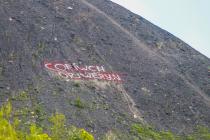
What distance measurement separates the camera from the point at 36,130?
27000 mm

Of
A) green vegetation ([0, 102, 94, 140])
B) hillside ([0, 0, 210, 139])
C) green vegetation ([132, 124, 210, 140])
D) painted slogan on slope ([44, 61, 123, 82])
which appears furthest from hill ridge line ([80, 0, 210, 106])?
green vegetation ([0, 102, 94, 140])

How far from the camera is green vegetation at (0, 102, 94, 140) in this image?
26.2 metres

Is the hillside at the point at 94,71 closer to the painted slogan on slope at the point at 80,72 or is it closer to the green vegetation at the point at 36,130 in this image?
the painted slogan on slope at the point at 80,72

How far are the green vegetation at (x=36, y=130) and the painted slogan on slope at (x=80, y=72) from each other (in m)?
5.28

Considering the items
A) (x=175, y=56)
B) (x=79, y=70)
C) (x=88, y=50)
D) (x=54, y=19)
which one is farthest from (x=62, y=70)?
(x=175, y=56)

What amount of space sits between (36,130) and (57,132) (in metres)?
1.34

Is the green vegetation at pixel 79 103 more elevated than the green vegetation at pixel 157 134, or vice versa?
the green vegetation at pixel 79 103

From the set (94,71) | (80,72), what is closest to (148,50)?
(94,71)

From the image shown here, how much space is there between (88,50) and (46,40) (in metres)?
3.55

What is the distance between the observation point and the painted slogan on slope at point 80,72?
111 ft

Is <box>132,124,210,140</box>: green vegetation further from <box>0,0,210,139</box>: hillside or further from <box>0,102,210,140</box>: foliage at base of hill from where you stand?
<box>0,0,210,139</box>: hillside

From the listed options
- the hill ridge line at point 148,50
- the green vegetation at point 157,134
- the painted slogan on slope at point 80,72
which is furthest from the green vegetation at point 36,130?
the hill ridge line at point 148,50

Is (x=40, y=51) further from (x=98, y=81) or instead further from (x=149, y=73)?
(x=149, y=73)

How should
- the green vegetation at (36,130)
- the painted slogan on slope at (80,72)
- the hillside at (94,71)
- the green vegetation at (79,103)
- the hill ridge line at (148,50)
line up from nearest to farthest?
the green vegetation at (36,130) → the hillside at (94,71) → the green vegetation at (79,103) → the painted slogan on slope at (80,72) → the hill ridge line at (148,50)
